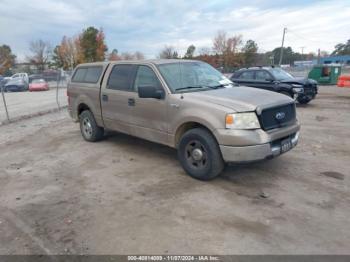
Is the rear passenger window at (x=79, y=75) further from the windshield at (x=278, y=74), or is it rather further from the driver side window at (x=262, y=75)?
the windshield at (x=278, y=74)

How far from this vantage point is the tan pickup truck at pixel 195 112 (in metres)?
4.00

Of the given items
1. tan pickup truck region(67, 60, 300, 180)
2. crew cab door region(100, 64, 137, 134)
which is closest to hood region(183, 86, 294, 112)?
tan pickup truck region(67, 60, 300, 180)

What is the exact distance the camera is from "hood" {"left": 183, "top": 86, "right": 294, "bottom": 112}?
13.3 ft

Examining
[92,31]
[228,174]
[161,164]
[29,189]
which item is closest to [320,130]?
[228,174]

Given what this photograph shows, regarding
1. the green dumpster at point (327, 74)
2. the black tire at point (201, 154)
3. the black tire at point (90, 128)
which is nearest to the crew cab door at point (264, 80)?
the black tire at point (90, 128)

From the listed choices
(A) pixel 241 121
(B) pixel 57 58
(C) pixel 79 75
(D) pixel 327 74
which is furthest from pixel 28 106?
(B) pixel 57 58

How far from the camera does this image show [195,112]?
172 inches

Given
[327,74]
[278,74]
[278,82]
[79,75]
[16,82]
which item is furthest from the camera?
[16,82]

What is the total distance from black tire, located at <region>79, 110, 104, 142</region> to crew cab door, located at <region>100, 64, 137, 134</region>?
54 centimetres

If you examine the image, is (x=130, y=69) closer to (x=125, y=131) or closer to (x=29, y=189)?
(x=125, y=131)

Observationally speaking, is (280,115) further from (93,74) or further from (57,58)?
(57,58)

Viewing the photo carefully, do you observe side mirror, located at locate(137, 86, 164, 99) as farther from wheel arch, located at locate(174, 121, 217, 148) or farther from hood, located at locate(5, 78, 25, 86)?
hood, located at locate(5, 78, 25, 86)

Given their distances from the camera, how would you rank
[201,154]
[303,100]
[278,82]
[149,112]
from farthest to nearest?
[303,100] → [278,82] → [149,112] → [201,154]

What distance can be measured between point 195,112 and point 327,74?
73.3 ft
